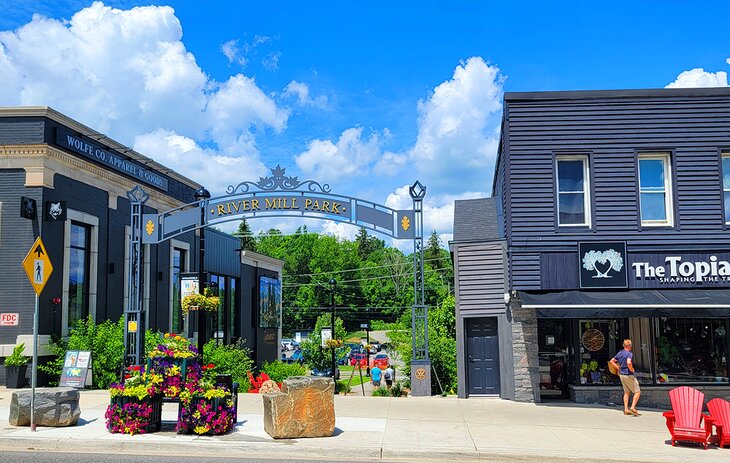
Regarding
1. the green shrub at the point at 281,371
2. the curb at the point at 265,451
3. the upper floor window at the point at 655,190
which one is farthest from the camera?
A: the green shrub at the point at 281,371

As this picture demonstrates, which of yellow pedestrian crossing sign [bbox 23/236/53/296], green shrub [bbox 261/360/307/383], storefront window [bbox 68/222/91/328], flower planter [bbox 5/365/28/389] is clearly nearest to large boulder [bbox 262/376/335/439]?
yellow pedestrian crossing sign [bbox 23/236/53/296]

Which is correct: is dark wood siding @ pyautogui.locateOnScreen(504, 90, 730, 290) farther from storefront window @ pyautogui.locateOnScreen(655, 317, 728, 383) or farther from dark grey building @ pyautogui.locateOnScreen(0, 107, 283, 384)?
dark grey building @ pyautogui.locateOnScreen(0, 107, 283, 384)

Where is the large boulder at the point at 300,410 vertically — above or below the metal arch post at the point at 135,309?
below

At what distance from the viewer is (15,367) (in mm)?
17219

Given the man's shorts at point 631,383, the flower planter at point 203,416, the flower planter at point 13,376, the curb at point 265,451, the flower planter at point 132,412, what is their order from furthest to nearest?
the flower planter at point 13,376 → the man's shorts at point 631,383 → the flower planter at point 132,412 → the flower planter at point 203,416 → the curb at point 265,451

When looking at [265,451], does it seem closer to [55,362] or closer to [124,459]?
[124,459]

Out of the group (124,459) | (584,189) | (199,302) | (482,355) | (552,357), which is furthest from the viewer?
(482,355)

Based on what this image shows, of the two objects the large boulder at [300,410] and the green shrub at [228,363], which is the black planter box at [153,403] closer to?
the large boulder at [300,410]

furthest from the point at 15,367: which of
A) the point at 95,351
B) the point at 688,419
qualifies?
the point at 688,419

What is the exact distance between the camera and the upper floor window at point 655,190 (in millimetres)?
17047

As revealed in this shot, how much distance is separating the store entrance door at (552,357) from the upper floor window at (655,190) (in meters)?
3.34

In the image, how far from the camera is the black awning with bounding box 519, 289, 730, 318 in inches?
606

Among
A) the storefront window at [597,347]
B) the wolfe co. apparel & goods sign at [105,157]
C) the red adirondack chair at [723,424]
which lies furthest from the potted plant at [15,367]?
the red adirondack chair at [723,424]

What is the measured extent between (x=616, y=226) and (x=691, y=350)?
3.53 meters
